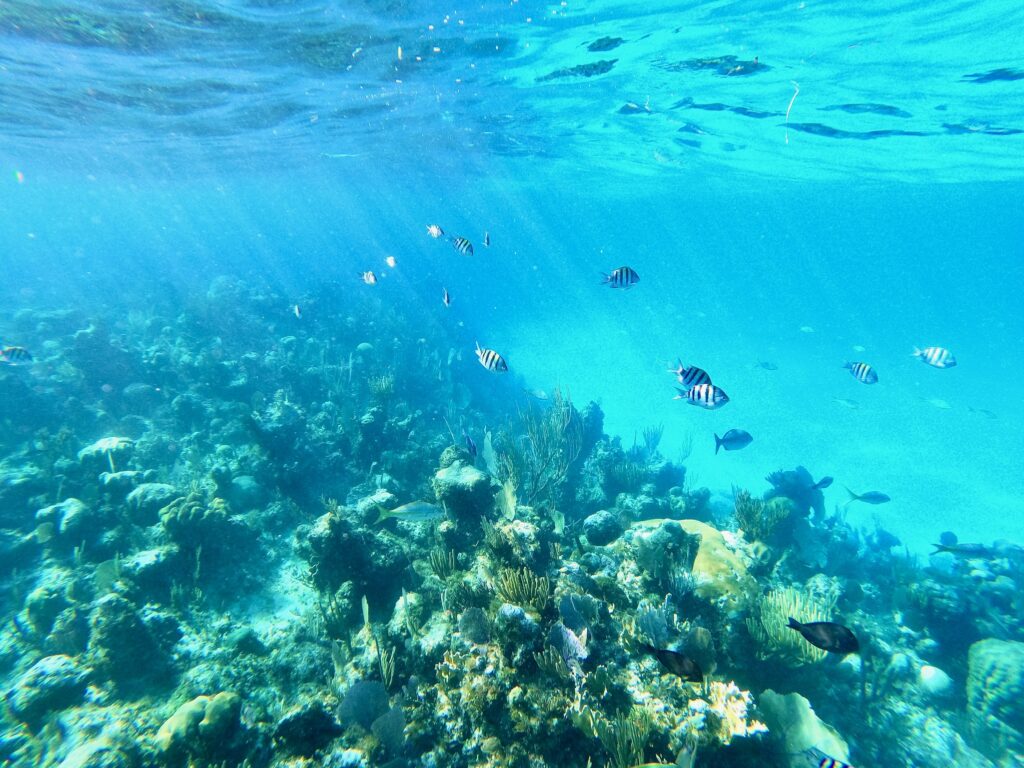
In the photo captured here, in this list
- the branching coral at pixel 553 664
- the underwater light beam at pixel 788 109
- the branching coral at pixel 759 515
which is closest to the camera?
the branching coral at pixel 553 664

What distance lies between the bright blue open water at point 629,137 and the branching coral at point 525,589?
1107 cm

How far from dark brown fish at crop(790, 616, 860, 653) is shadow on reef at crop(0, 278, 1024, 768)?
2.72ft

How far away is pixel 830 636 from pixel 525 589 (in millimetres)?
2552

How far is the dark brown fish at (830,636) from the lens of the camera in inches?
129

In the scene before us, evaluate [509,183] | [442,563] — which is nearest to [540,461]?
[442,563]

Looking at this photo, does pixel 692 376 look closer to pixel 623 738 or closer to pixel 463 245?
pixel 623 738

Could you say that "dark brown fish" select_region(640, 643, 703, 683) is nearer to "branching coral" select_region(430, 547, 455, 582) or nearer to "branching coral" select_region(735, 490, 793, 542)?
"branching coral" select_region(430, 547, 455, 582)

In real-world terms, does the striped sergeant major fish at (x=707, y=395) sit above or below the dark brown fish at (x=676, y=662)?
below

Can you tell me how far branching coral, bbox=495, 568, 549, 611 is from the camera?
4.70m

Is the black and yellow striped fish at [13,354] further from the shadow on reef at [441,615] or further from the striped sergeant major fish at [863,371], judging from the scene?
the striped sergeant major fish at [863,371]

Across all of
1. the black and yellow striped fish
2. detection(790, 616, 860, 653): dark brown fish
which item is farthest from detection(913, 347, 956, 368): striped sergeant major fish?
the black and yellow striped fish

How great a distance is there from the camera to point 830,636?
334cm

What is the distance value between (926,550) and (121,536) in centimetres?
2415

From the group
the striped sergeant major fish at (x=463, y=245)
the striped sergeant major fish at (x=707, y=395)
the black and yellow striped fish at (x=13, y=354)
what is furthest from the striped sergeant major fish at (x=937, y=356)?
the black and yellow striped fish at (x=13, y=354)
